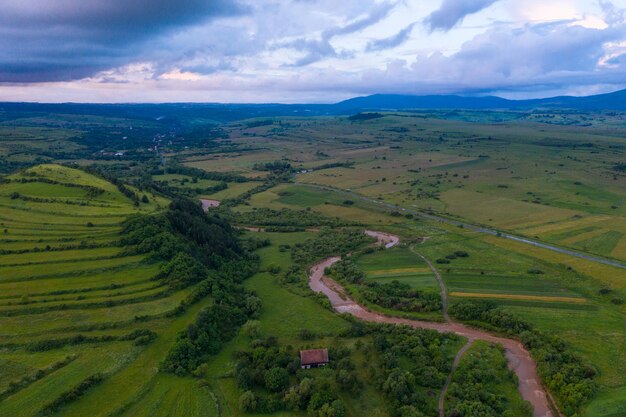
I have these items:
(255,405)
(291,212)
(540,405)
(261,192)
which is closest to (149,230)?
(255,405)

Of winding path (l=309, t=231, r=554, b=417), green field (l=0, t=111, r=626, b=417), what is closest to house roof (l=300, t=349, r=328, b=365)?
green field (l=0, t=111, r=626, b=417)

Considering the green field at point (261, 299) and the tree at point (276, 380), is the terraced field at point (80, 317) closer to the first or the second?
the green field at point (261, 299)

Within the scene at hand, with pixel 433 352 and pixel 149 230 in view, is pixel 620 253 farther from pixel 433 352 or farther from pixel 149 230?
pixel 149 230

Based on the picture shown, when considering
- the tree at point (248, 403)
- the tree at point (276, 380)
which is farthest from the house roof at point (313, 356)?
the tree at point (248, 403)

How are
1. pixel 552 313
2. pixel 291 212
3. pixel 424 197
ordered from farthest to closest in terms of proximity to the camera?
pixel 424 197
pixel 291 212
pixel 552 313

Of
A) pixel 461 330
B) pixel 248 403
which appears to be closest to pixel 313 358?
pixel 248 403

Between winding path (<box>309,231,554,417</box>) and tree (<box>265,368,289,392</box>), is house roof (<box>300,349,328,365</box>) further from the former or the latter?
winding path (<box>309,231,554,417</box>)
